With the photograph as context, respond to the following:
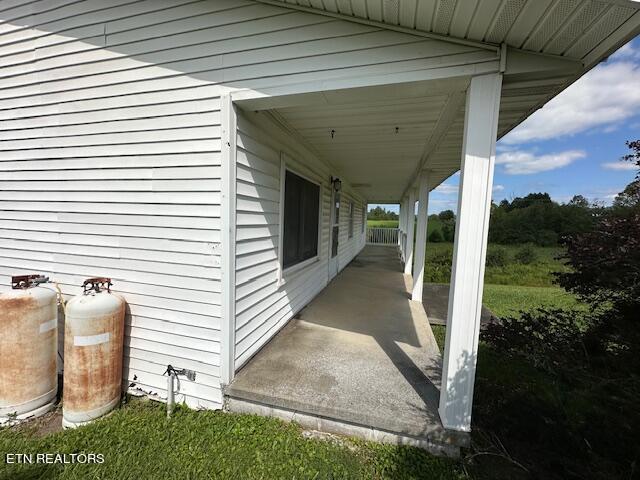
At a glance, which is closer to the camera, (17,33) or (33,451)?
(33,451)

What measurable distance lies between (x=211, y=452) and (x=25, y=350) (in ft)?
6.51

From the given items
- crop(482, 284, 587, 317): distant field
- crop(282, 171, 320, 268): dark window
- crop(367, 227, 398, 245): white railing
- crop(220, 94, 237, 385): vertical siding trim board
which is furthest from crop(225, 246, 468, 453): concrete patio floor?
crop(367, 227, 398, 245): white railing

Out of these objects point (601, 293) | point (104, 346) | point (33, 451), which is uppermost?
point (601, 293)

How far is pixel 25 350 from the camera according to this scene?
7.81 feet

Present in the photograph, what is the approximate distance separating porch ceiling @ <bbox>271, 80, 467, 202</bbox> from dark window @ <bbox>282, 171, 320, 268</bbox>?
64cm

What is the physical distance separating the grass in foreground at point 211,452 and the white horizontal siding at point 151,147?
34 centimetres

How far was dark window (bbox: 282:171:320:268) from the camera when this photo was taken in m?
3.62

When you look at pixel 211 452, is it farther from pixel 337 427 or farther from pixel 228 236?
pixel 228 236

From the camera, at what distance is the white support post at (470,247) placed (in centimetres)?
172

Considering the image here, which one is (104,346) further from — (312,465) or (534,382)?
(534,382)

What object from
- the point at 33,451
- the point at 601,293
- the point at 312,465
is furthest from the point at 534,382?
the point at 33,451

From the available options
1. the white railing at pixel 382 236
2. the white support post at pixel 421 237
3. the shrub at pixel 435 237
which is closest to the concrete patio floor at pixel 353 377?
the white support post at pixel 421 237

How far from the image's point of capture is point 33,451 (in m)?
1.99

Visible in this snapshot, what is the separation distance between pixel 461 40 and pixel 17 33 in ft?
14.0
